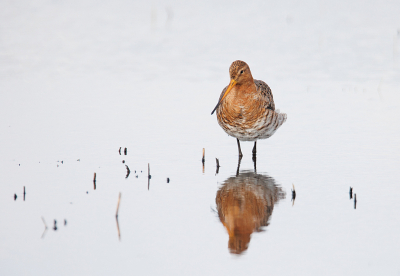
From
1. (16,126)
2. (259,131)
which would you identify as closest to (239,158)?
(259,131)

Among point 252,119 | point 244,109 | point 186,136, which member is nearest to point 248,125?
point 252,119

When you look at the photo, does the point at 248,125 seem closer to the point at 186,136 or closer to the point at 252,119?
the point at 252,119

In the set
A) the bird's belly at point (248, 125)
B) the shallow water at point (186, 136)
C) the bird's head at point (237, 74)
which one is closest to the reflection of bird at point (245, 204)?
the shallow water at point (186, 136)

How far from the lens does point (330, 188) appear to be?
19.8 ft

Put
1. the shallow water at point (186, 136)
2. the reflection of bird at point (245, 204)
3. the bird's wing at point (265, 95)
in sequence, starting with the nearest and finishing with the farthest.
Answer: the shallow water at point (186, 136) → the reflection of bird at point (245, 204) → the bird's wing at point (265, 95)

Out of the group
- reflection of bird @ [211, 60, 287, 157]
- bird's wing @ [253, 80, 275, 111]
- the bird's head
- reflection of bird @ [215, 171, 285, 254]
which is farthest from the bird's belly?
reflection of bird @ [215, 171, 285, 254]

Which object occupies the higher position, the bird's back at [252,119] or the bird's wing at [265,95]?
the bird's wing at [265,95]

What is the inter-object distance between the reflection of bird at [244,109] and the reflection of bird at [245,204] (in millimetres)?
1032

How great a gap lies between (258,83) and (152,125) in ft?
5.46

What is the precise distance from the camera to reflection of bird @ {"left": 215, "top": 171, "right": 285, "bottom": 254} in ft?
16.2

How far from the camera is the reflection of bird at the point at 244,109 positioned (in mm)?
7570

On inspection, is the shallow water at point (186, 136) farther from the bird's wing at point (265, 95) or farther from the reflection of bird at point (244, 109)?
the bird's wing at point (265, 95)

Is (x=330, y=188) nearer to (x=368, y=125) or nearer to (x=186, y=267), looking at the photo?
(x=186, y=267)

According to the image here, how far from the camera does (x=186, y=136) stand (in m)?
8.22
